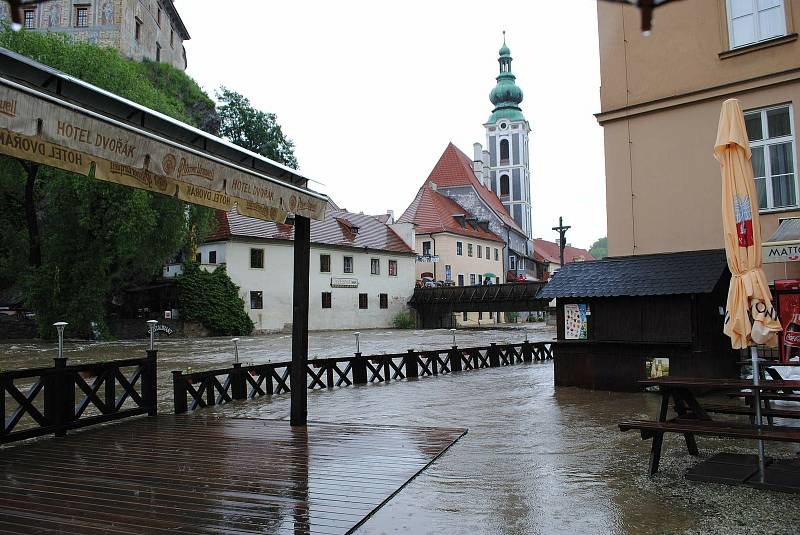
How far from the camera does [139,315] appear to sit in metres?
39.9

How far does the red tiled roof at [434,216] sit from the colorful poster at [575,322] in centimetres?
4237

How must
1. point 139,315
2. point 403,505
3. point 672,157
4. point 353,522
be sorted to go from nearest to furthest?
point 353,522, point 403,505, point 672,157, point 139,315

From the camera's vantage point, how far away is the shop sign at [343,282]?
154ft

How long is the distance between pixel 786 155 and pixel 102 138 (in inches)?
481

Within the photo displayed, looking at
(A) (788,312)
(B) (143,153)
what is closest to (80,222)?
(B) (143,153)

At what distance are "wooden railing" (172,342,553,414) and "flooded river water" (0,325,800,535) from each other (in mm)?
540

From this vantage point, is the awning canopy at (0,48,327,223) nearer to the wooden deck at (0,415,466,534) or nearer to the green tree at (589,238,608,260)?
the wooden deck at (0,415,466,534)

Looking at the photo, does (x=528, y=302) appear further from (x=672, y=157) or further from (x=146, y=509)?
(x=146, y=509)

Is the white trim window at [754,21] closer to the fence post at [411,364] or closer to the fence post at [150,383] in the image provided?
the fence post at [411,364]

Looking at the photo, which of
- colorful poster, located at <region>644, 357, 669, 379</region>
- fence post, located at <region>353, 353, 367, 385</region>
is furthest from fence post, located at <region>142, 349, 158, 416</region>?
colorful poster, located at <region>644, 357, 669, 379</region>

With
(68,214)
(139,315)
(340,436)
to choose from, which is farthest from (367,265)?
(340,436)

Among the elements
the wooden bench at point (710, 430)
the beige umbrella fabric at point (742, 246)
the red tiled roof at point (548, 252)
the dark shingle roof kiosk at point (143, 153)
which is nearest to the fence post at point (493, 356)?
the dark shingle roof kiosk at point (143, 153)

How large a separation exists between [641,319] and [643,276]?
90cm

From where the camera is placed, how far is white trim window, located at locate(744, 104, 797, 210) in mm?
12062
